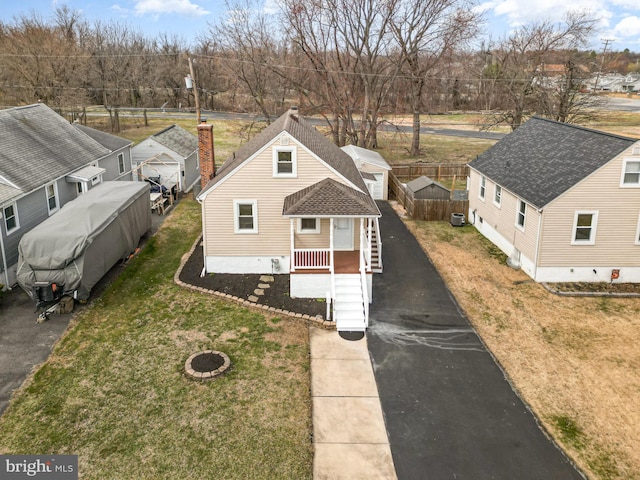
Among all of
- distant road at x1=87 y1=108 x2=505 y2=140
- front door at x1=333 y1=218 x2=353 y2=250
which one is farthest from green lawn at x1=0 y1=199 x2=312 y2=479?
distant road at x1=87 y1=108 x2=505 y2=140

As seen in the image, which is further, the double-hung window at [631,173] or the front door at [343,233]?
the front door at [343,233]

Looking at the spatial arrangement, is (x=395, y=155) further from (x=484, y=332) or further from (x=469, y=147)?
(x=484, y=332)

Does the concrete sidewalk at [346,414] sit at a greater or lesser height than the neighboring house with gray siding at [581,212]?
lesser

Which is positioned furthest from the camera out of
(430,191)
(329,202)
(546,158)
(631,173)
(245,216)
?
(430,191)

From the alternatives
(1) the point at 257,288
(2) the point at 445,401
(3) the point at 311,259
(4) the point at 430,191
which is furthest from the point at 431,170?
(2) the point at 445,401

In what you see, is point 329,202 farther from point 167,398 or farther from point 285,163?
point 167,398

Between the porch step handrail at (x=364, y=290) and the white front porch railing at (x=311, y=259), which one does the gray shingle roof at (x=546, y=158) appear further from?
the white front porch railing at (x=311, y=259)

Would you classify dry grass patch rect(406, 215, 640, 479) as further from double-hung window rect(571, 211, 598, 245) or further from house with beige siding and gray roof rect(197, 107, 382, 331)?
house with beige siding and gray roof rect(197, 107, 382, 331)

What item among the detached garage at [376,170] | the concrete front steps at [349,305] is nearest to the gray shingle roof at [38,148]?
the concrete front steps at [349,305]
